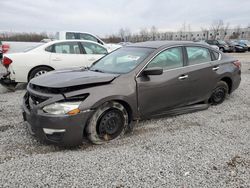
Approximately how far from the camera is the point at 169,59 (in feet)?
12.4

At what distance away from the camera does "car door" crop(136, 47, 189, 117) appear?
335 cm

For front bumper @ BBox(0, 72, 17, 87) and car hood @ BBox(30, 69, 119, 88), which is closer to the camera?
car hood @ BBox(30, 69, 119, 88)

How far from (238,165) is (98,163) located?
1729 mm

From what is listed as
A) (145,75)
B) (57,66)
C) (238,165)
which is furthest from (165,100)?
(57,66)

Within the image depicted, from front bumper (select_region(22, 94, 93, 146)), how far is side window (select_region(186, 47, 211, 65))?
7.77 ft

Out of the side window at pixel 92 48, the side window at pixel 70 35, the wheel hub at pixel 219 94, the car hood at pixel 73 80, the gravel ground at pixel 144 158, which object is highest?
the side window at pixel 70 35

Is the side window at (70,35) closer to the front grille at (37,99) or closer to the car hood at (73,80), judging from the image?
the car hood at (73,80)

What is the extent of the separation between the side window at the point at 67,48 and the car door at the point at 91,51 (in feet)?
0.86

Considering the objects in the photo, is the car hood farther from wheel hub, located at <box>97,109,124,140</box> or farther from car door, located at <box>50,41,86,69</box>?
car door, located at <box>50,41,86,69</box>

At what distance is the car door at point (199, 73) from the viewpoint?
4.00 m

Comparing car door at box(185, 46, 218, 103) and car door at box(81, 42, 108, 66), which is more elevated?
car door at box(81, 42, 108, 66)

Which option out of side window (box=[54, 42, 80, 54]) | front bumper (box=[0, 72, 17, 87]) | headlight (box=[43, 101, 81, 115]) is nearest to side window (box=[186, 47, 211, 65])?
headlight (box=[43, 101, 81, 115])

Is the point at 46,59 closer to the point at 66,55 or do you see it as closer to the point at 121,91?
the point at 66,55

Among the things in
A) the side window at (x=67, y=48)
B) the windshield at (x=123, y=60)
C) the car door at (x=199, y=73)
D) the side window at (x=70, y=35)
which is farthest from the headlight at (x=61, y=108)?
the side window at (x=70, y=35)
